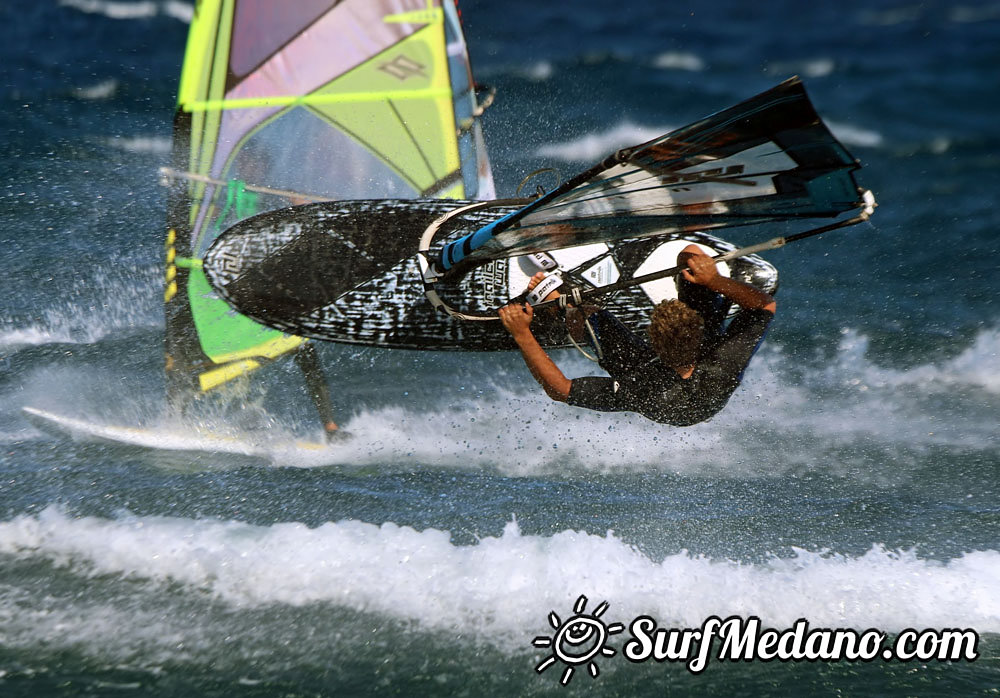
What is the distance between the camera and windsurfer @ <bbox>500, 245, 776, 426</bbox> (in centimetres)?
343

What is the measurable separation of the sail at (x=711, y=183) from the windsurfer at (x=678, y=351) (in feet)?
1.13

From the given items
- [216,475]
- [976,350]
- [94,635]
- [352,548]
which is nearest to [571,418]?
[352,548]

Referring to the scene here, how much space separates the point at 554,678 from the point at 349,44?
4.68 metres

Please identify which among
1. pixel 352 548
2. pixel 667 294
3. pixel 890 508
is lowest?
pixel 890 508

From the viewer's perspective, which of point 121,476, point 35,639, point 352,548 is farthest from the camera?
point 121,476

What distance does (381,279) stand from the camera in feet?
14.8

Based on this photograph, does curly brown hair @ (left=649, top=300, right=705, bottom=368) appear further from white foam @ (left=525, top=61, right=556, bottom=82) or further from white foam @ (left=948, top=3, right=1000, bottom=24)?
white foam @ (left=948, top=3, right=1000, bottom=24)

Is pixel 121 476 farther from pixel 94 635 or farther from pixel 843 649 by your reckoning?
pixel 843 649

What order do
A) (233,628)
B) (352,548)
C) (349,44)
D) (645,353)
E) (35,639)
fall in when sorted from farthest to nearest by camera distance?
(349,44)
(352,548)
(233,628)
(35,639)
(645,353)

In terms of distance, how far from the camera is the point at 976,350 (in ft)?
29.5

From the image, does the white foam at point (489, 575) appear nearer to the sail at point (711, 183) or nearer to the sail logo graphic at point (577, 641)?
the sail logo graphic at point (577, 641)

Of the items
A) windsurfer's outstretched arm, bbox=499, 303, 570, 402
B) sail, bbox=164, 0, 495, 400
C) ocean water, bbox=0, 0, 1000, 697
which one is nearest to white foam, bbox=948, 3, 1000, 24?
ocean water, bbox=0, 0, 1000, 697

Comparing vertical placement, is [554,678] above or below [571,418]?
above

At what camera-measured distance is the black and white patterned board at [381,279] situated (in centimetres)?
441
